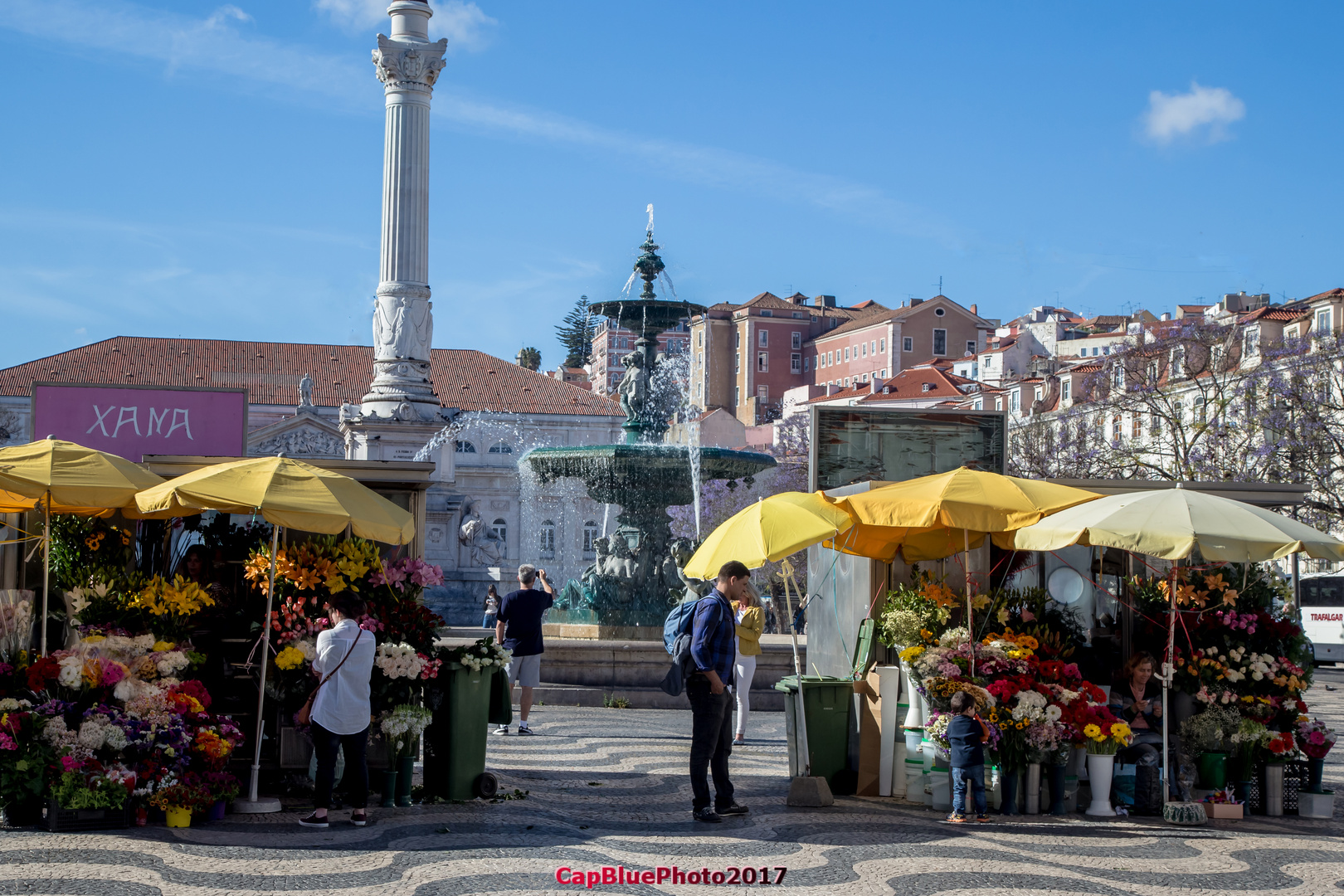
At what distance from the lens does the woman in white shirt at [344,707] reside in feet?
28.7

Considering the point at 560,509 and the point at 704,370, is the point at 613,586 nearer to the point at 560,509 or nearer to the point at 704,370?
the point at 560,509

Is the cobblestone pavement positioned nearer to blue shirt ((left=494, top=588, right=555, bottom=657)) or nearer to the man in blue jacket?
the man in blue jacket

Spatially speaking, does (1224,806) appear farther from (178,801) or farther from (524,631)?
(178,801)

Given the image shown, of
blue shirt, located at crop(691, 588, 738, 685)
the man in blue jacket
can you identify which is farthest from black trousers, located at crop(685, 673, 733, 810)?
blue shirt, located at crop(691, 588, 738, 685)

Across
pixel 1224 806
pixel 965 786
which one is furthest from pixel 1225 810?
pixel 965 786

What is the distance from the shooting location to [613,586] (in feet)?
69.4

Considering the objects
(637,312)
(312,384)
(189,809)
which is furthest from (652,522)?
(312,384)

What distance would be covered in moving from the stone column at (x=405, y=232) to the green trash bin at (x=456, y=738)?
22180 mm

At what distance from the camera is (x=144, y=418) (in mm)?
13391

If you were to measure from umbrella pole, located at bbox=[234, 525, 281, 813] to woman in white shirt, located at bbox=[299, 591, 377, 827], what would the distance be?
56 centimetres

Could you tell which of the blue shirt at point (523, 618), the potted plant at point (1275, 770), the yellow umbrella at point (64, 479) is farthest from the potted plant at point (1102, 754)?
the yellow umbrella at point (64, 479)

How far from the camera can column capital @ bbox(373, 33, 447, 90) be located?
103 ft

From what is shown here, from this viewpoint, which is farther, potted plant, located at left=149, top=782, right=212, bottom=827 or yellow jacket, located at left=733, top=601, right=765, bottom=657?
yellow jacket, located at left=733, top=601, right=765, bottom=657

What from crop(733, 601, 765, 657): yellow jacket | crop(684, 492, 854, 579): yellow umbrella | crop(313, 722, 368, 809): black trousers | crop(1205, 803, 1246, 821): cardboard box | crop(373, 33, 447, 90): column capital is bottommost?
crop(1205, 803, 1246, 821): cardboard box
